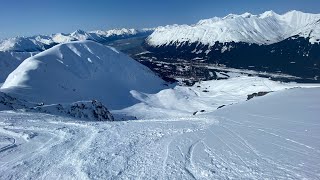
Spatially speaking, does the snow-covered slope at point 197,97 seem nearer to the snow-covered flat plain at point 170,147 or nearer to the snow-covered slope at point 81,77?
the snow-covered slope at point 81,77

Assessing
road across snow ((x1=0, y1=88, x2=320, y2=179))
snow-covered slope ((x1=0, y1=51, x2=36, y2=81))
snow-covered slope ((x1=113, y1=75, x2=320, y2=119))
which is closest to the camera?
road across snow ((x1=0, y1=88, x2=320, y2=179))

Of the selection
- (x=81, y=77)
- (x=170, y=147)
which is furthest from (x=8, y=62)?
(x=170, y=147)

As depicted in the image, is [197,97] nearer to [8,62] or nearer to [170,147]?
[170,147]

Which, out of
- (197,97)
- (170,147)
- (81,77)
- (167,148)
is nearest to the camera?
(167,148)

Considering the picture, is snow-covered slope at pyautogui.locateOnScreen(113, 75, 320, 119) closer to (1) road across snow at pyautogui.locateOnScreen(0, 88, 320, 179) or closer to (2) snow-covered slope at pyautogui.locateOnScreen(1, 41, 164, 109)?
(2) snow-covered slope at pyautogui.locateOnScreen(1, 41, 164, 109)

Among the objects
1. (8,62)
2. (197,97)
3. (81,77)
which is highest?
(8,62)

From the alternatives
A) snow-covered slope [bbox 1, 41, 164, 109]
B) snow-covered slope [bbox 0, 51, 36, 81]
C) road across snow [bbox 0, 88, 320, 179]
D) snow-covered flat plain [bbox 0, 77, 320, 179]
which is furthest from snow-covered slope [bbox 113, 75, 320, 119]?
snow-covered slope [bbox 0, 51, 36, 81]

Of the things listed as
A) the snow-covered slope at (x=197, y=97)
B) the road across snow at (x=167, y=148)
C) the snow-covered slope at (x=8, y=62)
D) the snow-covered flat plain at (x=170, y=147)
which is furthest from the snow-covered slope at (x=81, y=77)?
the snow-covered slope at (x=8, y=62)
